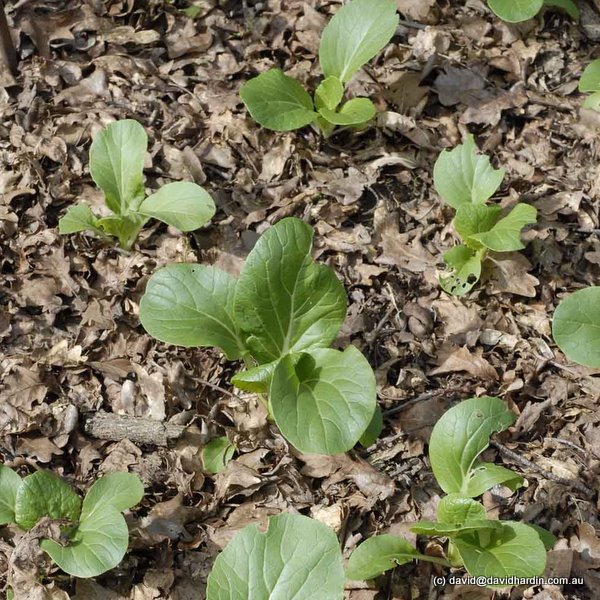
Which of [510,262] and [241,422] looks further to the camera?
[510,262]

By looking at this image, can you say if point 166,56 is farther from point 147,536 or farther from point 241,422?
point 147,536

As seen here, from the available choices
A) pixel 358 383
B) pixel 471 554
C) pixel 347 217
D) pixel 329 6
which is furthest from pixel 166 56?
pixel 471 554

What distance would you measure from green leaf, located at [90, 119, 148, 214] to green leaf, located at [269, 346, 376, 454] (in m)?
1.23

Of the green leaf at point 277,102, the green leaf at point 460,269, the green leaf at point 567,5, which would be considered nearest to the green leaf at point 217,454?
the green leaf at point 460,269

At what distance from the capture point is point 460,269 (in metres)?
3.44

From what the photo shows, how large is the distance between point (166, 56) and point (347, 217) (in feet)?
4.81

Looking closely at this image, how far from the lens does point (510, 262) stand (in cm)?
352

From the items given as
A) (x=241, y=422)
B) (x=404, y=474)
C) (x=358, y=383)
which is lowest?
(x=404, y=474)

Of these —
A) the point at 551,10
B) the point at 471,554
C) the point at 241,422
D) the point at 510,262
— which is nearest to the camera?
the point at 471,554

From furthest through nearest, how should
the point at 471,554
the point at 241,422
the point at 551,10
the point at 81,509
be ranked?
the point at 551,10 < the point at 241,422 < the point at 81,509 < the point at 471,554

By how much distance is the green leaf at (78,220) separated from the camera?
3104 mm

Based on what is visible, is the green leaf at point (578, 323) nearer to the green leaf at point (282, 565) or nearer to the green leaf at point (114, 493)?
the green leaf at point (282, 565)

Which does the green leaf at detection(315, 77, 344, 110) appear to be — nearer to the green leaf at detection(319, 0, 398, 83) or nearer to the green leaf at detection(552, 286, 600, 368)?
the green leaf at detection(319, 0, 398, 83)

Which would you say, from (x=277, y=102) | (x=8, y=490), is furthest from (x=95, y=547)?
(x=277, y=102)
